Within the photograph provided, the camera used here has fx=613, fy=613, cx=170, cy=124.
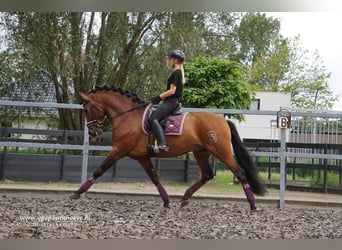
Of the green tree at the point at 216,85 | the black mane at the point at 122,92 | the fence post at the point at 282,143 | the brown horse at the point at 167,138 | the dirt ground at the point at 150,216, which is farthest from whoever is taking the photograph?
the green tree at the point at 216,85

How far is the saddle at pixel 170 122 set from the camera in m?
4.45

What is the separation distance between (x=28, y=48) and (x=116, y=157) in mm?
1340

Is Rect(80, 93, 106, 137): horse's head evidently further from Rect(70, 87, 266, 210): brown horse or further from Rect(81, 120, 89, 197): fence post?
Rect(81, 120, 89, 197): fence post

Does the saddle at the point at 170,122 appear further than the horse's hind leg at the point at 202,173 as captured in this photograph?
No

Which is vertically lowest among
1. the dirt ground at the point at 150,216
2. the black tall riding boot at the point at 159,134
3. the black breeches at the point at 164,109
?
the dirt ground at the point at 150,216

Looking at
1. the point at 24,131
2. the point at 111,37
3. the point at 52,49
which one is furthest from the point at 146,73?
the point at 24,131

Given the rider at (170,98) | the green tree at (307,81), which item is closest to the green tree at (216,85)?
the green tree at (307,81)

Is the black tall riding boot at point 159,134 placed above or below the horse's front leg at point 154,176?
above

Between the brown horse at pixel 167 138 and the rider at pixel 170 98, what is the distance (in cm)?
11

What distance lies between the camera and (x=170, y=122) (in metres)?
4.46

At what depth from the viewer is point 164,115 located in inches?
174

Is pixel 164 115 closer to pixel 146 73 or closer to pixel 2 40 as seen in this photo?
pixel 146 73

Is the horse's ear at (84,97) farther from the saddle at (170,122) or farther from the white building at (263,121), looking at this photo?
the white building at (263,121)

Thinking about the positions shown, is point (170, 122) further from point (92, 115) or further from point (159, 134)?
point (92, 115)
